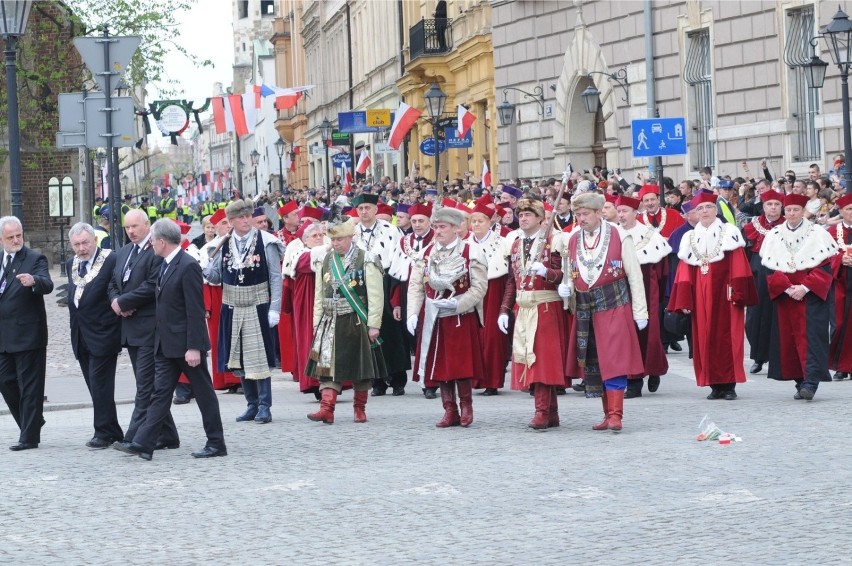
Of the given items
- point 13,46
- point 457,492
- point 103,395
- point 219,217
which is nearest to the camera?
point 457,492

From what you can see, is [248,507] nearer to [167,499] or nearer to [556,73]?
[167,499]

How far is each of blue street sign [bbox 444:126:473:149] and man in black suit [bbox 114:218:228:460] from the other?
26193mm

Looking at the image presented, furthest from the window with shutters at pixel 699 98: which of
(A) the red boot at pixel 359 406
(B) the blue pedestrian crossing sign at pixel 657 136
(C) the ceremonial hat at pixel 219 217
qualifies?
(A) the red boot at pixel 359 406

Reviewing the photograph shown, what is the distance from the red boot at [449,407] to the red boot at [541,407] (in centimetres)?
68

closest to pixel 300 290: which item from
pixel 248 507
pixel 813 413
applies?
pixel 813 413

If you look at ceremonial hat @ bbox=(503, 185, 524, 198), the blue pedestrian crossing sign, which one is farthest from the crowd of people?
the blue pedestrian crossing sign

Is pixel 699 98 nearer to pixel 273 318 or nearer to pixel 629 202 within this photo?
pixel 629 202

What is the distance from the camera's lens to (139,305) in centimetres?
1195

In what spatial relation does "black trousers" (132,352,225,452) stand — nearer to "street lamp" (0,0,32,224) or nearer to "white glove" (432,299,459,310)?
"white glove" (432,299,459,310)

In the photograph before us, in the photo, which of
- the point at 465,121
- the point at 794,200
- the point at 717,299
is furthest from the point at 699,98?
the point at 717,299

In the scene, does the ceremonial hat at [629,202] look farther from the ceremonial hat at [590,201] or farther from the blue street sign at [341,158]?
the blue street sign at [341,158]

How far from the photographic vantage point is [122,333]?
39.9 feet

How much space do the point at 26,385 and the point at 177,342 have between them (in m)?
1.57

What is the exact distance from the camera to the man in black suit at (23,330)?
40.7 feet
